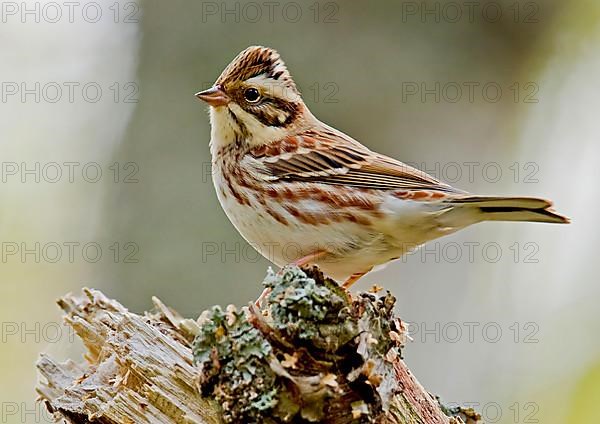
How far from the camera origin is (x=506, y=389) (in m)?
5.04

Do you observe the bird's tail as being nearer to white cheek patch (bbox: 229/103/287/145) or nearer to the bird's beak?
white cheek patch (bbox: 229/103/287/145)

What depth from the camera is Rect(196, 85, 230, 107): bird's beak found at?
3902mm

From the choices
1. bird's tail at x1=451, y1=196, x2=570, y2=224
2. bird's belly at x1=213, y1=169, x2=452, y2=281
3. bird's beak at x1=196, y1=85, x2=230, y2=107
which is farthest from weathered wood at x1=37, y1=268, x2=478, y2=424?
bird's beak at x1=196, y1=85, x2=230, y2=107

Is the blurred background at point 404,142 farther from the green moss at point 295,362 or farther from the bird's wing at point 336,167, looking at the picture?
the green moss at point 295,362

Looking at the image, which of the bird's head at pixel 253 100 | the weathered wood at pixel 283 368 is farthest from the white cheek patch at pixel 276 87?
the weathered wood at pixel 283 368

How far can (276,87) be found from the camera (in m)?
4.17

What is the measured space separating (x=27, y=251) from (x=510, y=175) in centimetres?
496

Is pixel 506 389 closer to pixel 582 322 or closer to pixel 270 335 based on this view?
pixel 582 322

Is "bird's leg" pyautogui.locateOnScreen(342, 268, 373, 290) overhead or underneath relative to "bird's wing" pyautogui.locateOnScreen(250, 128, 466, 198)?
underneath

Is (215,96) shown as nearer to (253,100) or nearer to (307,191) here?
(253,100)

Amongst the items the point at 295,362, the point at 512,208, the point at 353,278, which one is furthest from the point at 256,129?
the point at 295,362

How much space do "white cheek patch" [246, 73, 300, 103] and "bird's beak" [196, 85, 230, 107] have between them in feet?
0.57

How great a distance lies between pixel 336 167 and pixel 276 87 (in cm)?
61

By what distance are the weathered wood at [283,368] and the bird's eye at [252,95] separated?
186 centimetres
